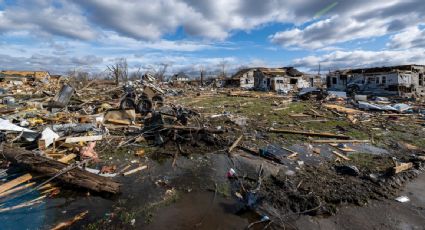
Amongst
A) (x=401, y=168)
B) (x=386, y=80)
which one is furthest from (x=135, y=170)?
(x=386, y=80)

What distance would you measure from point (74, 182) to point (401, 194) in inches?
267

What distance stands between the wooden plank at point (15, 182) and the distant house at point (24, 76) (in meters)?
44.2

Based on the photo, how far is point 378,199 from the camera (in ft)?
16.6

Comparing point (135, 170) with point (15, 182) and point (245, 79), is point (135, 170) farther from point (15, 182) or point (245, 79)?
point (245, 79)

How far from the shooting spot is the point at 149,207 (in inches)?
188

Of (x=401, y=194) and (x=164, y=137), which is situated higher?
(x=164, y=137)

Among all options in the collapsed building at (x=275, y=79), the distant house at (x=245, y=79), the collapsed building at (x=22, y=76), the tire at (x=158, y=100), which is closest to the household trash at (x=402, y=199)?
the tire at (x=158, y=100)

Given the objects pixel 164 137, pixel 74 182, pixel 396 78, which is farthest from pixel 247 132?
pixel 396 78

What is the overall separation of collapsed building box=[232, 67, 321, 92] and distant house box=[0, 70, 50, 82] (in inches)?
1310

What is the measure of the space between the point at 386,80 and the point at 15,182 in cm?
3015

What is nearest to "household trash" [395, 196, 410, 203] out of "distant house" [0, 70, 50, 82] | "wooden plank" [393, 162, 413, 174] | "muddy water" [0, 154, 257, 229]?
"wooden plank" [393, 162, 413, 174]

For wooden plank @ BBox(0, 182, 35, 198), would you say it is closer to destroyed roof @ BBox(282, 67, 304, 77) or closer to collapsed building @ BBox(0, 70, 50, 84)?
destroyed roof @ BBox(282, 67, 304, 77)

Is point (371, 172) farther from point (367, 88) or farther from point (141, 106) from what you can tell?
point (367, 88)

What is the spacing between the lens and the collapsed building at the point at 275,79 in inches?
1414
